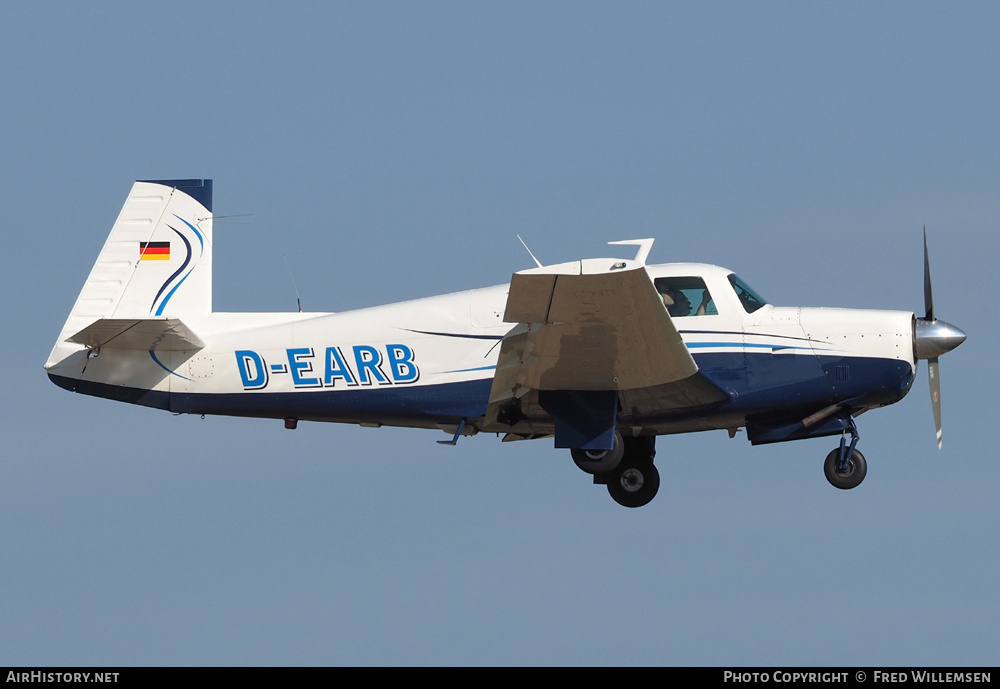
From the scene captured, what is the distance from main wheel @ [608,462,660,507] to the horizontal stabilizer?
5043 millimetres

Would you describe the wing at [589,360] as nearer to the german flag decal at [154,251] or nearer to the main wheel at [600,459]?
the main wheel at [600,459]

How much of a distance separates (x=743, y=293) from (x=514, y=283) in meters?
3.57

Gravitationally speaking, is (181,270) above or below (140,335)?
above

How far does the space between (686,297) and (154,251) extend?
6261 millimetres

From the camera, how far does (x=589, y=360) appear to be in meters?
15.8

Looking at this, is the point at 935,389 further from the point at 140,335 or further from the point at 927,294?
the point at 140,335

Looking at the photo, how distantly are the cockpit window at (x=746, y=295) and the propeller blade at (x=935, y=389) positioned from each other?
6.62ft

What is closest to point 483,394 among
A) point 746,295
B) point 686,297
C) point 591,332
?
point 591,332

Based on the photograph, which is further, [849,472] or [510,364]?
[849,472]

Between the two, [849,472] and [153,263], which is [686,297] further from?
[153,263]
